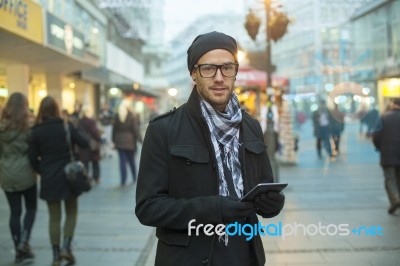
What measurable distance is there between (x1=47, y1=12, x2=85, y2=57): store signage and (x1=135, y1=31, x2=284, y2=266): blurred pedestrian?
984 centimetres

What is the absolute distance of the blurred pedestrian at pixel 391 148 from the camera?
762 cm

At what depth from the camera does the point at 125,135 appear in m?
11.6

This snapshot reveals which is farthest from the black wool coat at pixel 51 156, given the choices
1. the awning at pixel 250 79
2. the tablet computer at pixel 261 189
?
the awning at pixel 250 79

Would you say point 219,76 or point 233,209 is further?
point 219,76

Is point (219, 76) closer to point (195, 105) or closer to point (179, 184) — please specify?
point (195, 105)

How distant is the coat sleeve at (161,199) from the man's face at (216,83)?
247mm

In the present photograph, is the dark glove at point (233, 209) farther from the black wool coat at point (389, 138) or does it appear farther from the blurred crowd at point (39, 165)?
the black wool coat at point (389, 138)

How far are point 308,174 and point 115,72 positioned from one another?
59.2 ft

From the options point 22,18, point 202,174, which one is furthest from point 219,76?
point 22,18

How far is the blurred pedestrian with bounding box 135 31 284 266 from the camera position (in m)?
2.12

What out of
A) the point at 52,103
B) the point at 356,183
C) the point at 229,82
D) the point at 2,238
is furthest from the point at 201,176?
the point at 356,183

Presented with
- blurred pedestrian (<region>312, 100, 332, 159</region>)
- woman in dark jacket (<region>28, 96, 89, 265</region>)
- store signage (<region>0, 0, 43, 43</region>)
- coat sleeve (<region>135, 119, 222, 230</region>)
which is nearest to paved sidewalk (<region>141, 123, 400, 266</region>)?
woman in dark jacket (<region>28, 96, 89, 265</region>)

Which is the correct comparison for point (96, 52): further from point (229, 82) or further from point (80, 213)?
point (229, 82)

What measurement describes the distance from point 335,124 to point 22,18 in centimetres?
1127
